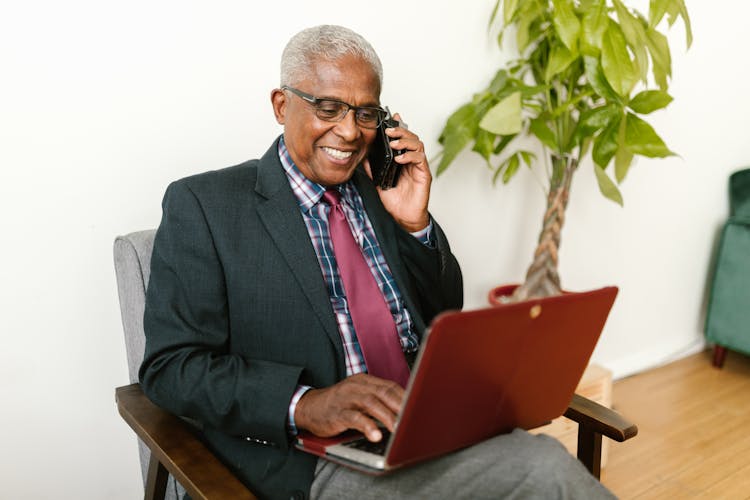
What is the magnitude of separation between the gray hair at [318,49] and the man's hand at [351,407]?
60 centimetres

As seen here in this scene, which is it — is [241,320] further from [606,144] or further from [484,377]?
[606,144]

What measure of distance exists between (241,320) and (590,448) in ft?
2.38

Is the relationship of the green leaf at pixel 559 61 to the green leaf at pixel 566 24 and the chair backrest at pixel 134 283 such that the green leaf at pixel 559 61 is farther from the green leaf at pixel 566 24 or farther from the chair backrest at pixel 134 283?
the chair backrest at pixel 134 283

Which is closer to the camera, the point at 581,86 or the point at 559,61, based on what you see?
the point at 559,61

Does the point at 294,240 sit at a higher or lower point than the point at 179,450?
A: higher

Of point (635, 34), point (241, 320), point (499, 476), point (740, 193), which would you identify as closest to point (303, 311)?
point (241, 320)

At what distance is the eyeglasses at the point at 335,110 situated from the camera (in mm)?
1328

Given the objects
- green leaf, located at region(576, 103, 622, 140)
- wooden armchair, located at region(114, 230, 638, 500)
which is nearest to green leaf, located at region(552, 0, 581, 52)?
green leaf, located at region(576, 103, 622, 140)

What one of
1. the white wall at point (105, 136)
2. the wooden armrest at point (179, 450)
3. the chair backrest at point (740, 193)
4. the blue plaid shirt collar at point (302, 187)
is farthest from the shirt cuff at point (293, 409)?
the chair backrest at point (740, 193)

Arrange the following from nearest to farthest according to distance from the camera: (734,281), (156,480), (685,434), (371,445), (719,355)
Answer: (371,445) → (156,480) → (685,434) → (734,281) → (719,355)

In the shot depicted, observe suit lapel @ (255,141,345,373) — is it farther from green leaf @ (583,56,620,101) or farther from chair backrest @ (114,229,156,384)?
green leaf @ (583,56,620,101)

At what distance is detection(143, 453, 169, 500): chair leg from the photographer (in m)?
1.28

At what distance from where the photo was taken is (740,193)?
3.07 meters

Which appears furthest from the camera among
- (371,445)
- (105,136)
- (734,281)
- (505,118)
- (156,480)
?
(734,281)
